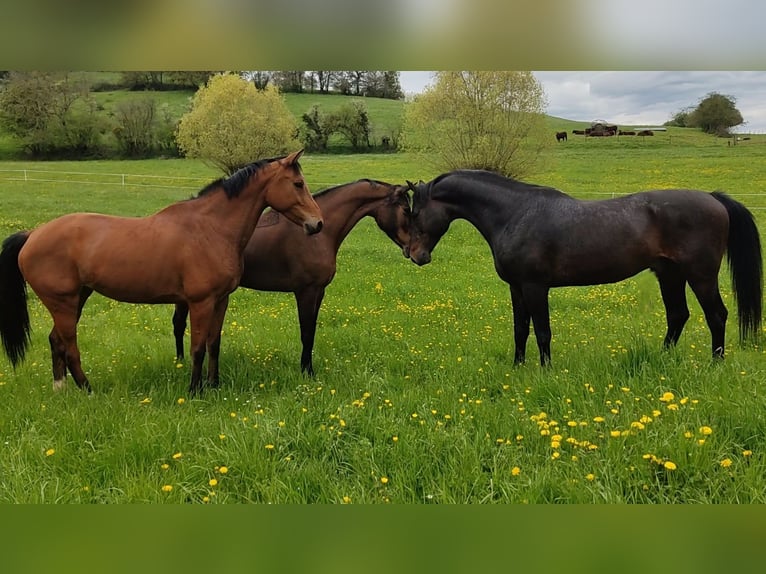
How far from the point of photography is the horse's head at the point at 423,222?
4742 millimetres

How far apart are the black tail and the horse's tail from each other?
6596 millimetres

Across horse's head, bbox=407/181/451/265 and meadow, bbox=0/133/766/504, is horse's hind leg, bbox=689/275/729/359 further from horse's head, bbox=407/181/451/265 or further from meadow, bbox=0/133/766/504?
horse's head, bbox=407/181/451/265

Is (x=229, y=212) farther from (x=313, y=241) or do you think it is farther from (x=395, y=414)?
(x=395, y=414)

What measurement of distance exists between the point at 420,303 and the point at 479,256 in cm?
369

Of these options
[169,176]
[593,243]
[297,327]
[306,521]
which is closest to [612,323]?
[593,243]

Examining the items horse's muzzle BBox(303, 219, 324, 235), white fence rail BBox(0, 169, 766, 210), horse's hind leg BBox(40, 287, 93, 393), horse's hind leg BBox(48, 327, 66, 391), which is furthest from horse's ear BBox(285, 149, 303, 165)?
white fence rail BBox(0, 169, 766, 210)

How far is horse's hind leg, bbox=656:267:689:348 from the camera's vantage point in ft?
16.2

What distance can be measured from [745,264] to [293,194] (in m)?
4.44

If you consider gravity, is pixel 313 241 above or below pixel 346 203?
below

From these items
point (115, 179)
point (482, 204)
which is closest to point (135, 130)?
point (115, 179)

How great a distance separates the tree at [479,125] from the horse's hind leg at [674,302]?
9.15 meters

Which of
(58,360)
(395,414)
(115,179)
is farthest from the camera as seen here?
(115,179)

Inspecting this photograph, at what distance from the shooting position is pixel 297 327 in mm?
6352

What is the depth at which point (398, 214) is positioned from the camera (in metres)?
4.83
